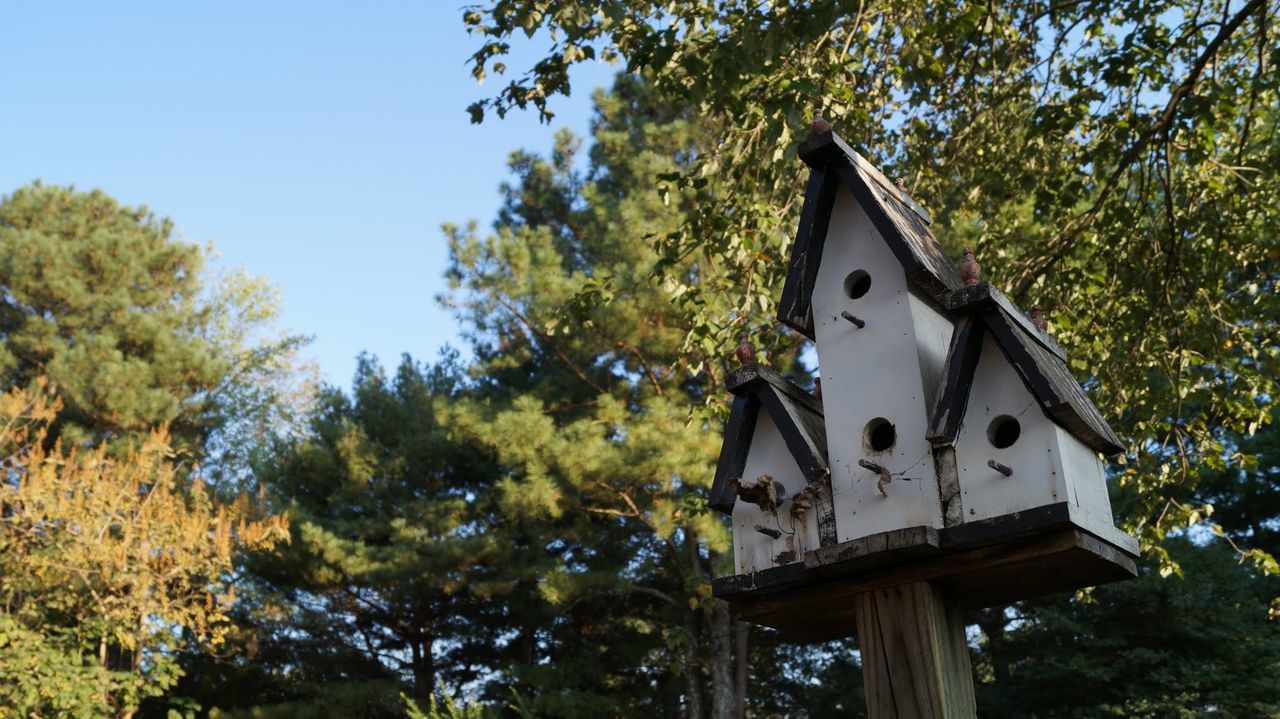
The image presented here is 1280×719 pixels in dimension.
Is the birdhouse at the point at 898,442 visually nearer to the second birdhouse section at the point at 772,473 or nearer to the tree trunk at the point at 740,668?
the second birdhouse section at the point at 772,473

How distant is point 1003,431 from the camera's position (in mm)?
3312

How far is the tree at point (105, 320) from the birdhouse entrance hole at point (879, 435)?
1940cm

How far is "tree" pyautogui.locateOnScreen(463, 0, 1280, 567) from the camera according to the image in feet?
21.5

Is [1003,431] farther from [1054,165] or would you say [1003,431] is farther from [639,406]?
[639,406]

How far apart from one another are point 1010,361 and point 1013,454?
0.91 ft

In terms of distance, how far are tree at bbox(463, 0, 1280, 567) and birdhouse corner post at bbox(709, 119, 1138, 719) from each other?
238cm

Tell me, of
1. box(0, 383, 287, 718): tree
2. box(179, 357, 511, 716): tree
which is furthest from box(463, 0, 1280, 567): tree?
box(179, 357, 511, 716): tree

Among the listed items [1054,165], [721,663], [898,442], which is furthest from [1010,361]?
[721,663]

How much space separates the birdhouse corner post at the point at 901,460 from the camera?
319 centimetres

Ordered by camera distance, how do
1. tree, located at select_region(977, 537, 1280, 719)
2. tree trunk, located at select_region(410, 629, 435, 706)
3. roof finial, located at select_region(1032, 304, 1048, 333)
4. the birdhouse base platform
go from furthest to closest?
1. tree trunk, located at select_region(410, 629, 435, 706)
2. tree, located at select_region(977, 537, 1280, 719)
3. roof finial, located at select_region(1032, 304, 1048, 333)
4. the birdhouse base platform

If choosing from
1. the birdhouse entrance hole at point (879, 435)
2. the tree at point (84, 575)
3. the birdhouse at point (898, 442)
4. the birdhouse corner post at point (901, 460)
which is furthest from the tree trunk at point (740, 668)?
the birdhouse entrance hole at point (879, 435)

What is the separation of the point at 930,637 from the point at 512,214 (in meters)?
19.1

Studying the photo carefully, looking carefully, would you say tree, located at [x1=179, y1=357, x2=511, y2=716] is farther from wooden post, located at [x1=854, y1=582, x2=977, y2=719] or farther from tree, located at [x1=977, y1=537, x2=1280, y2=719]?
wooden post, located at [x1=854, y1=582, x2=977, y2=719]

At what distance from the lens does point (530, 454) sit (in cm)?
1620
